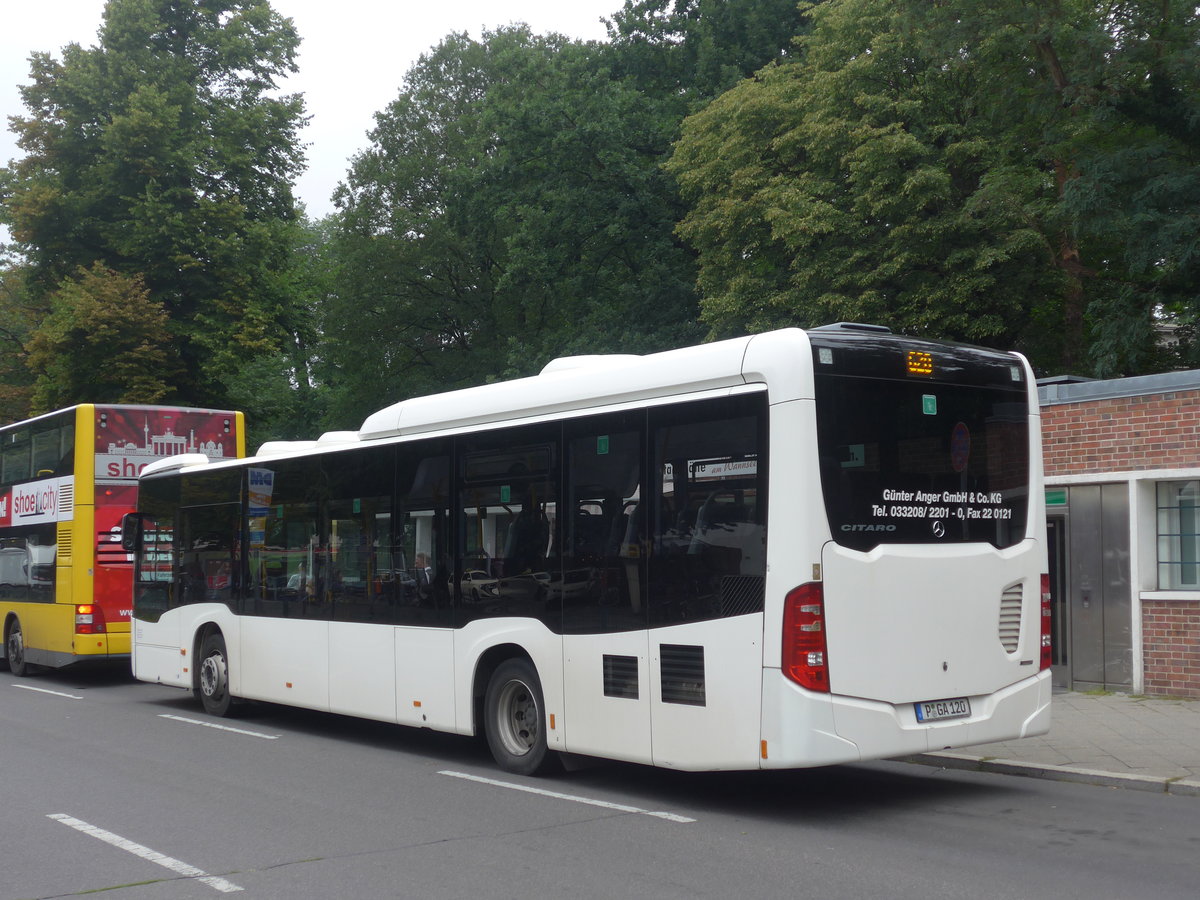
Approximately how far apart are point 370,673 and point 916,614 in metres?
5.54

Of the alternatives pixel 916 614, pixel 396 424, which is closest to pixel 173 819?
pixel 396 424

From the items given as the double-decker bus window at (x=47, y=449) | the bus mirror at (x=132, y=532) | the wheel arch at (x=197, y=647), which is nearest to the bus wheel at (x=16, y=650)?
the double-decker bus window at (x=47, y=449)

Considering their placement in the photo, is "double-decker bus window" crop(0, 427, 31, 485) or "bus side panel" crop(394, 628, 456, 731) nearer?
"bus side panel" crop(394, 628, 456, 731)

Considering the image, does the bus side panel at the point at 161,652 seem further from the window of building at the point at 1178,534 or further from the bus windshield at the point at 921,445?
the window of building at the point at 1178,534

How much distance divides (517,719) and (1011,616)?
3926mm

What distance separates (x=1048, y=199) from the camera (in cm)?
2473

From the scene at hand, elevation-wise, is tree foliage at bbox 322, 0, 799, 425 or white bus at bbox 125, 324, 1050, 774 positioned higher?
tree foliage at bbox 322, 0, 799, 425

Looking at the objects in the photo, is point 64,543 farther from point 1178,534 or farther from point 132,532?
point 1178,534

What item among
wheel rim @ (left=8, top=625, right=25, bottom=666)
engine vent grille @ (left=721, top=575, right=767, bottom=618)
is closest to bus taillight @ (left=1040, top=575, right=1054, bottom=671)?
engine vent grille @ (left=721, top=575, right=767, bottom=618)

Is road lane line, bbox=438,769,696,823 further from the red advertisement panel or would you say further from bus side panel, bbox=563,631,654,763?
the red advertisement panel

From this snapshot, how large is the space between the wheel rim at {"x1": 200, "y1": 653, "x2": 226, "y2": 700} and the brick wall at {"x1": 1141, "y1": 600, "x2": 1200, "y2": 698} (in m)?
10.4

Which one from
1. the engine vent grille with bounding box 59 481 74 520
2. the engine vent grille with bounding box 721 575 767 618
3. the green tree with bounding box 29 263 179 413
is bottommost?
the engine vent grille with bounding box 721 575 767 618

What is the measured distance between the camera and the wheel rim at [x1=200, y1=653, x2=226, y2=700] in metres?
14.2

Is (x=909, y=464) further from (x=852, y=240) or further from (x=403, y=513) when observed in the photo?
(x=852, y=240)
